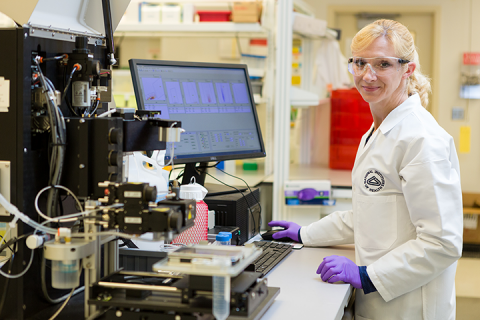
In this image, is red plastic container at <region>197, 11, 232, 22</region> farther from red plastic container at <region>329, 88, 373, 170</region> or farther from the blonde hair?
the blonde hair

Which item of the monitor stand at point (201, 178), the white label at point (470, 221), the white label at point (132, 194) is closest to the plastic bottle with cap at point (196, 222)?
the monitor stand at point (201, 178)

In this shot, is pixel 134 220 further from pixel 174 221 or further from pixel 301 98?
pixel 301 98

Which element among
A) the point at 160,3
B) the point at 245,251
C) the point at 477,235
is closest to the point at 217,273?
the point at 245,251

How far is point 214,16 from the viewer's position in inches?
133

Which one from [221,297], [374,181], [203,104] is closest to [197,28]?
[203,104]

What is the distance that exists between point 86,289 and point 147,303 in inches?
5.4

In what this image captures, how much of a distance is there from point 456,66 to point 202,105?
4303 millimetres

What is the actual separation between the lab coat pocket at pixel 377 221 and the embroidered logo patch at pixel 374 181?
0.02 metres

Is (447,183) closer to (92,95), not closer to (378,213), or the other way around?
(378,213)

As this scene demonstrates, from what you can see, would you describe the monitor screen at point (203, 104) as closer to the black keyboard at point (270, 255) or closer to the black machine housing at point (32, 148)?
the black keyboard at point (270, 255)

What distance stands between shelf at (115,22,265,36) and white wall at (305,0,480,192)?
274cm

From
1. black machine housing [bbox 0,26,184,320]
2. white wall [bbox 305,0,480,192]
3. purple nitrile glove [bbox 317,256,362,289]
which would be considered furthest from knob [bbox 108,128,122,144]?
white wall [bbox 305,0,480,192]

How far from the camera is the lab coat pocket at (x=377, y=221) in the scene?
1.35m

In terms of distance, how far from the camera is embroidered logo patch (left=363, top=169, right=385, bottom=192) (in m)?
1.36
